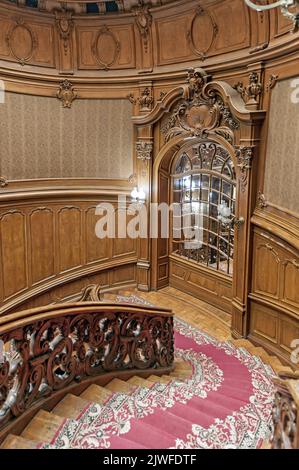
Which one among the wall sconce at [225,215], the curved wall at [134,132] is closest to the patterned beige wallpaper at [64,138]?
the curved wall at [134,132]

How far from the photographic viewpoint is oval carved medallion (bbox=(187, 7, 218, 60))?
6441mm

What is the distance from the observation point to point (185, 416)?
3.45 meters

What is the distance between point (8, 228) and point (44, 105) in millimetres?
2365

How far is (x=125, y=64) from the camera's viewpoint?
24.9 ft

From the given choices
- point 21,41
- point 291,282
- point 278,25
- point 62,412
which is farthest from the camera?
point 21,41

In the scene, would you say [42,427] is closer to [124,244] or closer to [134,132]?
[124,244]

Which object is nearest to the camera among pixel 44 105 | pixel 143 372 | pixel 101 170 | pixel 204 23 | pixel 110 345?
pixel 110 345

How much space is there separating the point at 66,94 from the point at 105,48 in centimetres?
117

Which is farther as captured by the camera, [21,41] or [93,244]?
[93,244]

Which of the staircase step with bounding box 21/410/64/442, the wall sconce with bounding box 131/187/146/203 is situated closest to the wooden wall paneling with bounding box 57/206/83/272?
the wall sconce with bounding box 131/187/146/203

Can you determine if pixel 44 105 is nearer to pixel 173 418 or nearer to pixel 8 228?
pixel 8 228

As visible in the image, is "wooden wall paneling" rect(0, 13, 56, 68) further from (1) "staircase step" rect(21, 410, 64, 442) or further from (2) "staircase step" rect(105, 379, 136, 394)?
(1) "staircase step" rect(21, 410, 64, 442)

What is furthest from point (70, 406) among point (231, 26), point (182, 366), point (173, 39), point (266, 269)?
point (173, 39)
